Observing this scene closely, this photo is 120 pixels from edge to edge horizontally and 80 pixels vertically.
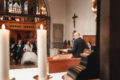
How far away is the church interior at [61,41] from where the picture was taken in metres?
0.53

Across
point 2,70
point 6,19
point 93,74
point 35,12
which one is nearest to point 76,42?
point 93,74

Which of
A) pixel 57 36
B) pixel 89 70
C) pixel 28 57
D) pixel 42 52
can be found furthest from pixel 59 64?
pixel 57 36

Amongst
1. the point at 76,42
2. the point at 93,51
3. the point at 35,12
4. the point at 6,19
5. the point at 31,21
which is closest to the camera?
the point at 93,51

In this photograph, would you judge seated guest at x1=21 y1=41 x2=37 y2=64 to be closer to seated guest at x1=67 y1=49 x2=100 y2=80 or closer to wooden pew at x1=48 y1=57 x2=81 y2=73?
wooden pew at x1=48 y1=57 x2=81 y2=73

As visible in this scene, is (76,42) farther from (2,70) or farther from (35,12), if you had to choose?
(35,12)

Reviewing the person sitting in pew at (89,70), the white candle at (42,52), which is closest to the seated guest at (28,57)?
the person sitting in pew at (89,70)

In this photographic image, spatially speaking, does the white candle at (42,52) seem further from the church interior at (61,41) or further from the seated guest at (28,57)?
the seated guest at (28,57)

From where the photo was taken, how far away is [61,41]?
929 centimetres

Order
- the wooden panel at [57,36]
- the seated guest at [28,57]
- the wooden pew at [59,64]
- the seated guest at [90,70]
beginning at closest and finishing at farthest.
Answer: the seated guest at [90,70] < the wooden pew at [59,64] < the seated guest at [28,57] < the wooden panel at [57,36]

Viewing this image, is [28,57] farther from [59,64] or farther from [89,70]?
[89,70]

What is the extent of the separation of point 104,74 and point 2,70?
1.31ft

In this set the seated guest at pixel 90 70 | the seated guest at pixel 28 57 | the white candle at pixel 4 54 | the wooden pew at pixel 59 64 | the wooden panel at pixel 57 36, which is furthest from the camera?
the wooden panel at pixel 57 36

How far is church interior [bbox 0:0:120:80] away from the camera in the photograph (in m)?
0.53

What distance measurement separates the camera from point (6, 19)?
489 inches
